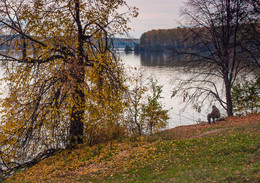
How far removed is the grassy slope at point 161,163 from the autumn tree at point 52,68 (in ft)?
5.07

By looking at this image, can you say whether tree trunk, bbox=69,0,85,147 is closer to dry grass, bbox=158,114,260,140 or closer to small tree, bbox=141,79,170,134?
dry grass, bbox=158,114,260,140

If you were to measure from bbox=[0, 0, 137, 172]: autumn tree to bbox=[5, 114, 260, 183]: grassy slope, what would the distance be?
5.07ft

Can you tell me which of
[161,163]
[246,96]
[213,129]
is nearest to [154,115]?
[213,129]

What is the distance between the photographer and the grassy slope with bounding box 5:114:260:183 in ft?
26.3

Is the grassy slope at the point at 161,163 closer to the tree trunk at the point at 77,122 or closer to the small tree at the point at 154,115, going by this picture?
the tree trunk at the point at 77,122

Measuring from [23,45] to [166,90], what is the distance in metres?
26.9

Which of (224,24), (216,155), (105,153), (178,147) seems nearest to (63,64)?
(105,153)

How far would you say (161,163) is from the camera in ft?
33.3

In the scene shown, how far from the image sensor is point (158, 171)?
30.5 ft

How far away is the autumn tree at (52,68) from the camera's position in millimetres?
12586

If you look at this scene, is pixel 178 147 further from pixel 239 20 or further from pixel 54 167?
pixel 239 20

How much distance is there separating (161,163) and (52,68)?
7.57 meters

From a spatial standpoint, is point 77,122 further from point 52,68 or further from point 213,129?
point 213,129

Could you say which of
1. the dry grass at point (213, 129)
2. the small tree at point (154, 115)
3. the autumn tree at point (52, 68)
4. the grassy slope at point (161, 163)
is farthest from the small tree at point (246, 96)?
the autumn tree at point (52, 68)
